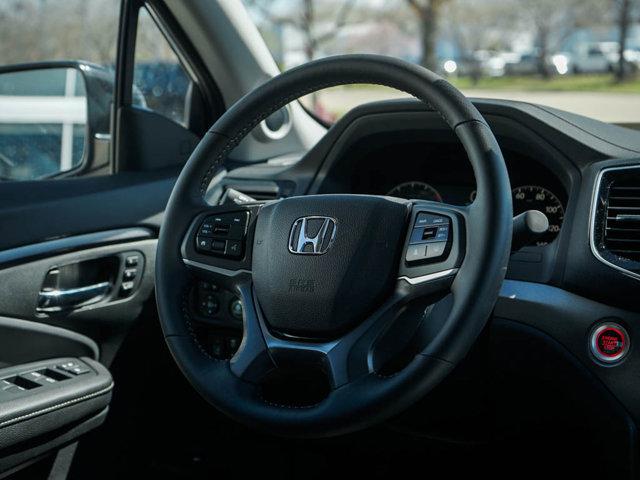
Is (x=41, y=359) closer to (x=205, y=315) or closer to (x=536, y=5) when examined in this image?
(x=205, y=315)

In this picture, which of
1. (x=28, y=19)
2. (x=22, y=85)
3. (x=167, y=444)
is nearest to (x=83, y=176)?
(x=22, y=85)

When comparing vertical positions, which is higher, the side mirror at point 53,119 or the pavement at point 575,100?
the pavement at point 575,100

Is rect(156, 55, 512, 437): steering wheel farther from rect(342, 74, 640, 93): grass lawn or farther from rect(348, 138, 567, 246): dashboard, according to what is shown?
rect(342, 74, 640, 93): grass lawn

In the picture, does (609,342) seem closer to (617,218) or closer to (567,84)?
(617,218)

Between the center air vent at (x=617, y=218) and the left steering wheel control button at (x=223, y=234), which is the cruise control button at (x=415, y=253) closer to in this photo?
the left steering wheel control button at (x=223, y=234)

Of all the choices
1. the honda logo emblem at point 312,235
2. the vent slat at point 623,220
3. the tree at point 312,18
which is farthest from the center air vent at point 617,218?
the tree at point 312,18

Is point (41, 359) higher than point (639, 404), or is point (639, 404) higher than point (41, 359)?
point (639, 404)

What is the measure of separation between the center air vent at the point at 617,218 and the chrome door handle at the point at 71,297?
52.3 inches

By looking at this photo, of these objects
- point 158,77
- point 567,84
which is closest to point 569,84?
point 567,84

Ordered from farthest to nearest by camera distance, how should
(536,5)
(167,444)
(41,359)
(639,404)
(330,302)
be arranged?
(536,5) < (167,444) < (41,359) < (639,404) < (330,302)

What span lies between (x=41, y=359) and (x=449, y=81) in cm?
136

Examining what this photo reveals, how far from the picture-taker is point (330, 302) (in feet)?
5.73

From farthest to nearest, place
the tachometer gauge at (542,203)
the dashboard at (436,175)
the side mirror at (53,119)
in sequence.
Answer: the side mirror at (53,119), the dashboard at (436,175), the tachometer gauge at (542,203)

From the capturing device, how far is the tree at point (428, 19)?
4773 millimetres
